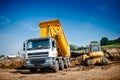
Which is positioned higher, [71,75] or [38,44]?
[38,44]

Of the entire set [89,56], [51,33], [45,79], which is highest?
[51,33]

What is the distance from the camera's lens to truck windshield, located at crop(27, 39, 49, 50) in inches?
509

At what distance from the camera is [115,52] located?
3142 centimetres

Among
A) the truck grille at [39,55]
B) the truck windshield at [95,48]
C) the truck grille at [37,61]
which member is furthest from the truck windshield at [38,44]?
the truck windshield at [95,48]

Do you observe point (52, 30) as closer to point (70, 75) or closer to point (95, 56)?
point (70, 75)

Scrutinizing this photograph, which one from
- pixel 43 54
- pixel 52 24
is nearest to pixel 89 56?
pixel 52 24

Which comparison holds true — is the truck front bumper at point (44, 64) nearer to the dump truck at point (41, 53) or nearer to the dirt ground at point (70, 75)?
the dump truck at point (41, 53)

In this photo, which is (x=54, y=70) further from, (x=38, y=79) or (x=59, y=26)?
(x=59, y=26)

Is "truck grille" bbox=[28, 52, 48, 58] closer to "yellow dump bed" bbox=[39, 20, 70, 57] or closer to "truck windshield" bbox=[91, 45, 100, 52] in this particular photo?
"yellow dump bed" bbox=[39, 20, 70, 57]

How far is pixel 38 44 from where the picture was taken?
1315 cm

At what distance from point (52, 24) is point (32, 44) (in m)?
3.19

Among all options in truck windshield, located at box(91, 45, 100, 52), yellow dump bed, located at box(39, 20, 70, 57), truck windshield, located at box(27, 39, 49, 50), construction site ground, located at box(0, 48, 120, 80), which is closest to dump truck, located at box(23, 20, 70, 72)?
truck windshield, located at box(27, 39, 49, 50)

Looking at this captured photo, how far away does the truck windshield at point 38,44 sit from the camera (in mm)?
12917

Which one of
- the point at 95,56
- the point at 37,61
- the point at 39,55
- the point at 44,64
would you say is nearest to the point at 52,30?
the point at 39,55
